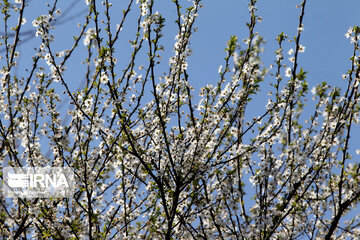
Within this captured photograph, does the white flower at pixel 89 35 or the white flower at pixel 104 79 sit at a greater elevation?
the white flower at pixel 89 35

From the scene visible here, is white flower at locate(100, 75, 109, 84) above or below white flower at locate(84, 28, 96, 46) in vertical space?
below

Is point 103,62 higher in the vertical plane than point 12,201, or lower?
higher

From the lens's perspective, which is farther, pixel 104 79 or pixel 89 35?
pixel 89 35

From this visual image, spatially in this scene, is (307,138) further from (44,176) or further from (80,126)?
(44,176)

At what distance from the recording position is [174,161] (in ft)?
18.7

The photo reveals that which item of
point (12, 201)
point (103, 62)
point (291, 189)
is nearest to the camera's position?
point (103, 62)

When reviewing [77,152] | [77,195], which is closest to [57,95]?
[77,152]

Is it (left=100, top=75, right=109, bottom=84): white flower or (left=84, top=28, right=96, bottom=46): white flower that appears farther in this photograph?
(left=84, top=28, right=96, bottom=46): white flower

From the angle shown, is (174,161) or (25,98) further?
(25,98)

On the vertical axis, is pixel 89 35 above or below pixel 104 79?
above

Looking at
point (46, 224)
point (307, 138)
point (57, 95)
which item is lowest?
point (46, 224)

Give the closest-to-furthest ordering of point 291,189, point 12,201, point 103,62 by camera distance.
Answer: point 103,62
point 291,189
point 12,201

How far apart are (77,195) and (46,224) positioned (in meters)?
0.59

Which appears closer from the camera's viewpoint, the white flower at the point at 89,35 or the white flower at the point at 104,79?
the white flower at the point at 104,79
